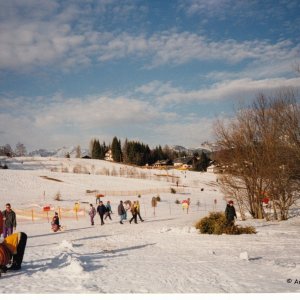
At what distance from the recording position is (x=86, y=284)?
7.73 m

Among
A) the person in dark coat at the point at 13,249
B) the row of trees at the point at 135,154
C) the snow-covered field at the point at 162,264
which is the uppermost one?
the row of trees at the point at 135,154

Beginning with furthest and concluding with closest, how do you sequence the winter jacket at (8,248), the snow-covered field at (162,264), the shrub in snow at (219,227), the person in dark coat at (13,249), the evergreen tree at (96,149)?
the evergreen tree at (96,149), the shrub in snow at (219,227), the person in dark coat at (13,249), the winter jacket at (8,248), the snow-covered field at (162,264)

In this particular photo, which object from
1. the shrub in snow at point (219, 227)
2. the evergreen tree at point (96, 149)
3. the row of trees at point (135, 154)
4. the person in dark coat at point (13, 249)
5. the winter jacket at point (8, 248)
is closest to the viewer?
the winter jacket at point (8, 248)

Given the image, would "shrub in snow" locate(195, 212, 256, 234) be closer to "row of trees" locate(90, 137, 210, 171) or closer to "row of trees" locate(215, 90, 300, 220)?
"row of trees" locate(215, 90, 300, 220)

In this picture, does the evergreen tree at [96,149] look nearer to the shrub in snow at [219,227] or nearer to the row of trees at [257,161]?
the row of trees at [257,161]

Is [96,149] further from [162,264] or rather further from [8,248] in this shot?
[8,248]

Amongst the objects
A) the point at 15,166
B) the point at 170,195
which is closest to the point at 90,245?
the point at 170,195

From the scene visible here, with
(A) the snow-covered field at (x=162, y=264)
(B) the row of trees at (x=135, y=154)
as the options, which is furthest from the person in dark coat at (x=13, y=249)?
(B) the row of trees at (x=135, y=154)

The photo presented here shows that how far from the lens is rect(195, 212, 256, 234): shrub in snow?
16812 mm

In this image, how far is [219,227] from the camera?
16844mm

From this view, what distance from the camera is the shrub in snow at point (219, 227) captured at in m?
16.8

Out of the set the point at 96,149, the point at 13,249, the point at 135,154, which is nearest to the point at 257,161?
the point at 13,249

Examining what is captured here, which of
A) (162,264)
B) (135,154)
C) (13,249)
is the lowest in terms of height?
(162,264)

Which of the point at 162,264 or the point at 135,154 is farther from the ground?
the point at 135,154
